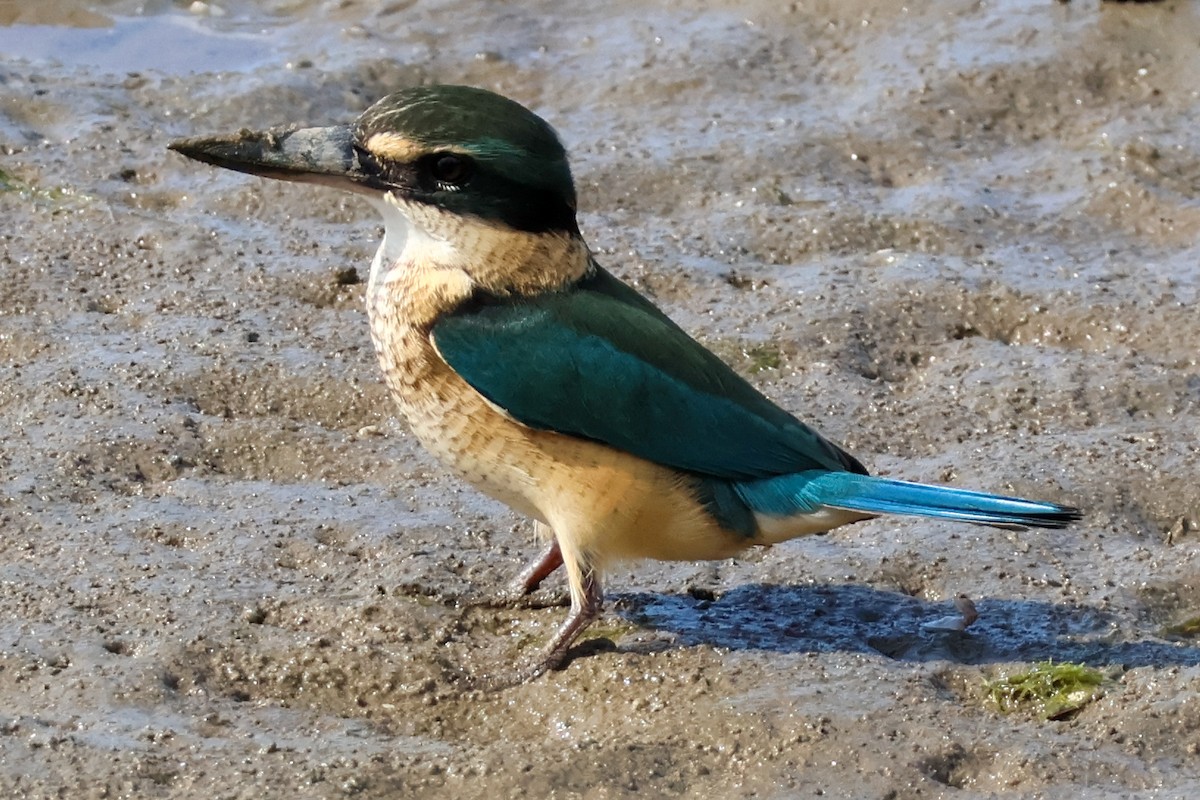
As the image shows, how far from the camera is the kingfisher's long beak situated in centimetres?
439

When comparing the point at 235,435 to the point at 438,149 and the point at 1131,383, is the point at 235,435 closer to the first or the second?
the point at 438,149

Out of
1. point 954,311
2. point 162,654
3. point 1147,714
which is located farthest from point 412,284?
point 954,311

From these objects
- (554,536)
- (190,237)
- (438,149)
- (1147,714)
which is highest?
(438,149)

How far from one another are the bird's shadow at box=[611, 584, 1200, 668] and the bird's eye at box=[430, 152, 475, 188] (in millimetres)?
1238

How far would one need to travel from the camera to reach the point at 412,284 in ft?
14.6

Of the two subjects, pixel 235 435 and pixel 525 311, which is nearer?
pixel 525 311

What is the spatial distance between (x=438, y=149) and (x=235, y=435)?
4.54 feet

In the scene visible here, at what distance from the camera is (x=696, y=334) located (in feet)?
19.7

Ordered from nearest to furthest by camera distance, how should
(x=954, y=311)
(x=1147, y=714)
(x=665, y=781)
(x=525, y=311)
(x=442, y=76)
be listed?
(x=665, y=781), (x=1147, y=714), (x=525, y=311), (x=954, y=311), (x=442, y=76)

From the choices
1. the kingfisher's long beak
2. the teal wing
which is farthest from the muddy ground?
the kingfisher's long beak

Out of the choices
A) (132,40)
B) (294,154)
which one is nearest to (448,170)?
(294,154)

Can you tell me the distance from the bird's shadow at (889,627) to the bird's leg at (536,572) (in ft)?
0.69

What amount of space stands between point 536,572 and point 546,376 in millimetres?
684

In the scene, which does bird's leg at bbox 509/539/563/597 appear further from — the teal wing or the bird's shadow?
the teal wing
